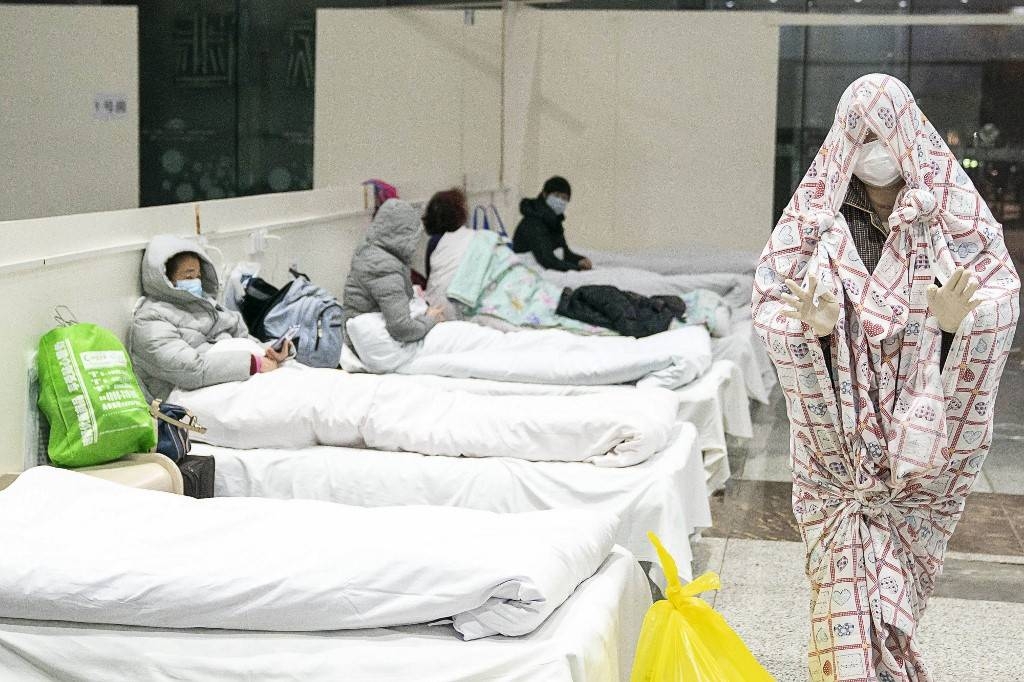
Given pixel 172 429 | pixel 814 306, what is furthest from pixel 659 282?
pixel 814 306

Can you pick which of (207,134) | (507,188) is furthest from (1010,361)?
(207,134)

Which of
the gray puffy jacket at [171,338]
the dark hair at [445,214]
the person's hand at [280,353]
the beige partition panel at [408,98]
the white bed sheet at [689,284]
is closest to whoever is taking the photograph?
the gray puffy jacket at [171,338]

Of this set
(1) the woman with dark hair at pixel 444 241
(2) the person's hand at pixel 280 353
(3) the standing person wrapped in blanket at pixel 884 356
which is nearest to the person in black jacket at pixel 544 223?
(1) the woman with dark hair at pixel 444 241

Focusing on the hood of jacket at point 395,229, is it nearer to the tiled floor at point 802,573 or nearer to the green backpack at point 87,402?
the tiled floor at point 802,573

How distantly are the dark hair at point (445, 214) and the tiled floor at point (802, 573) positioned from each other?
6.23 feet

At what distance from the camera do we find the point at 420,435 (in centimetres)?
404

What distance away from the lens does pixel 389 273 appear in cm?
540

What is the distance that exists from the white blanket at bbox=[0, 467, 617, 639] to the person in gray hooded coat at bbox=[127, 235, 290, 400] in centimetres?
151

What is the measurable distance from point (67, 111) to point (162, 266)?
0.93 m

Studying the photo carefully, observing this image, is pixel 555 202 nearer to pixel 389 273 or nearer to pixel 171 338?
pixel 389 273

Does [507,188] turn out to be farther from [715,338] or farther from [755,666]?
[755,666]

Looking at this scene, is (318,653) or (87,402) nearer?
(318,653)

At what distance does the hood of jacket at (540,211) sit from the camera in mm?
7695

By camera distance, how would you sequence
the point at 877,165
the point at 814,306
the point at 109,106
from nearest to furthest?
the point at 814,306, the point at 877,165, the point at 109,106
